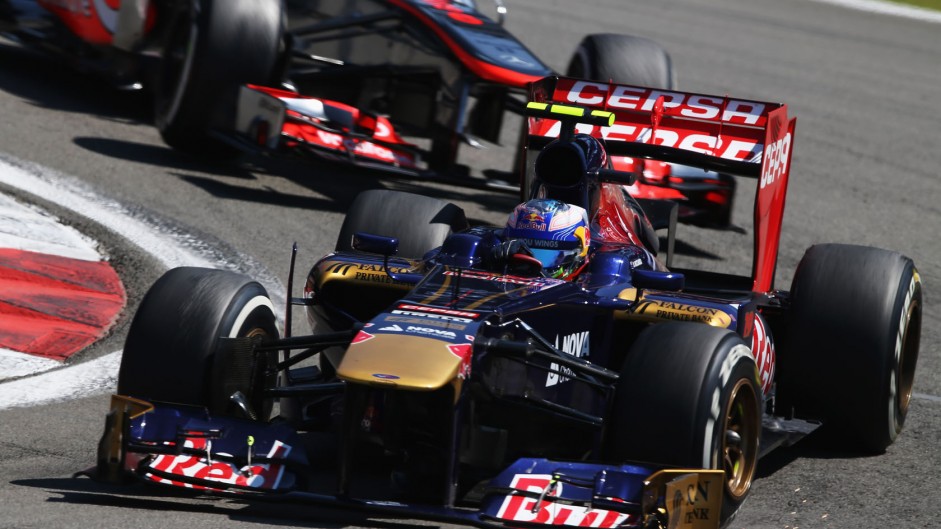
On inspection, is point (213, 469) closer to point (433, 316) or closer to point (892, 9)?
point (433, 316)

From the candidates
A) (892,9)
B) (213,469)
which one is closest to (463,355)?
(213,469)

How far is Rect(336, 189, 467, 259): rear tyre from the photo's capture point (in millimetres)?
7805

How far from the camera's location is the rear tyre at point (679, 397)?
18.1 ft

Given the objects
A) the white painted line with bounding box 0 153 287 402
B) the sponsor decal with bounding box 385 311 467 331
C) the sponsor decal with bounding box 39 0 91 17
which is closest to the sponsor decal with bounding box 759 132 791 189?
the sponsor decal with bounding box 385 311 467 331

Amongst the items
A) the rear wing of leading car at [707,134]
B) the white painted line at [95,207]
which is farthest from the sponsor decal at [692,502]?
the white painted line at [95,207]

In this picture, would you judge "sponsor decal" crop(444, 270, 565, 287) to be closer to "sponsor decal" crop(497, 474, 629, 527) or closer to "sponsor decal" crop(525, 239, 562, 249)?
"sponsor decal" crop(525, 239, 562, 249)

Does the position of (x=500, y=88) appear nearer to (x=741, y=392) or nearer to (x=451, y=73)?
(x=451, y=73)

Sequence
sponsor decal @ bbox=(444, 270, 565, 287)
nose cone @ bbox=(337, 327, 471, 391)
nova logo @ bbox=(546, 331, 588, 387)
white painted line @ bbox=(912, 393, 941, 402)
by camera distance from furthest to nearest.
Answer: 1. white painted line @ bbox=(912, 393, 941, 402)
2. sponsor decal @ bbox=(444, 270, 565, 287)
3. nova logo @ bbox=(546, 331, 588, 387)
4. nose cone @ bbox=(337, 327, 471, 391)

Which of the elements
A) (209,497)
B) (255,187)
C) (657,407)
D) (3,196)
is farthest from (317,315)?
(255,187)

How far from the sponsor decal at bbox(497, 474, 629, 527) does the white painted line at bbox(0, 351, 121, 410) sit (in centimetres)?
288

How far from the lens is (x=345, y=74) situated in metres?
13.1

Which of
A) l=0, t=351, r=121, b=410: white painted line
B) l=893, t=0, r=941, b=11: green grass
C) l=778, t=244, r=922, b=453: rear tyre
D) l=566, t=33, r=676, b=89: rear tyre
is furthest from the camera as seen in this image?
l=893, t=0, r=941, b=11: green grass

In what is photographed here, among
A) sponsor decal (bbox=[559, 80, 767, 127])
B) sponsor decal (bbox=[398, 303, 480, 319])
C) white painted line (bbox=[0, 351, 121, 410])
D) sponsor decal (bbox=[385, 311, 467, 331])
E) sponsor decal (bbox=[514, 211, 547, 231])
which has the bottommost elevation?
white painted line (bbox=[0, 351, 121, 410])

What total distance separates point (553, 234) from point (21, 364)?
9.69ft
